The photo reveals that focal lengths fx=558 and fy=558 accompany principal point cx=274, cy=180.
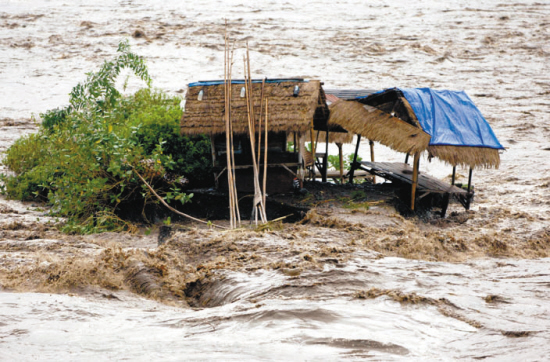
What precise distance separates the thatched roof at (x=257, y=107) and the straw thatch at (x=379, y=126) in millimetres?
502

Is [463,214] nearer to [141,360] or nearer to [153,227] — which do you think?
[153,227]

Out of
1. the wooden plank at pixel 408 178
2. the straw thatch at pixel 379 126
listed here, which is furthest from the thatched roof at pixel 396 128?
the wooden plank at pixel 408 178

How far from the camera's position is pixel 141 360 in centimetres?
335

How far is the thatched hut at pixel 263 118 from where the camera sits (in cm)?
975

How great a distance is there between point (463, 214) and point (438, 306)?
6.16 meters

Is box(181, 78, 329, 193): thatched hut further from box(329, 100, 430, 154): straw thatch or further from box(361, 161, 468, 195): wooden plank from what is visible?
box(361, 161, 468, 195): wooden plank

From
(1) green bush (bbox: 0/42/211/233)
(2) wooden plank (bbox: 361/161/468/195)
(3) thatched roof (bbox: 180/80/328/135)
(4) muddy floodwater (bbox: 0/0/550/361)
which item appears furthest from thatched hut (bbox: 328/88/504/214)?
(1) green bush (bbox: 0/42/211/233)

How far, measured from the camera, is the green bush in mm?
8891

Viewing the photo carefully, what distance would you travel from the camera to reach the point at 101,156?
904cm

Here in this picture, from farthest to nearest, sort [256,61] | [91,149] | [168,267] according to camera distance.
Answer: [256,61]
[91,149]
[168,267]

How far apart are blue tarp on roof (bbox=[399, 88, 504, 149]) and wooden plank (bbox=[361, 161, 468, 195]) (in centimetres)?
93

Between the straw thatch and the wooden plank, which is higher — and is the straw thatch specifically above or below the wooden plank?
above

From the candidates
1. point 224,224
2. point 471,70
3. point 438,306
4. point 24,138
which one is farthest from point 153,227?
point 471,70

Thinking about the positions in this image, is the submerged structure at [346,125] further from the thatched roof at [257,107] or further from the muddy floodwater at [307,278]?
the muddy floodwater at [307,278]
